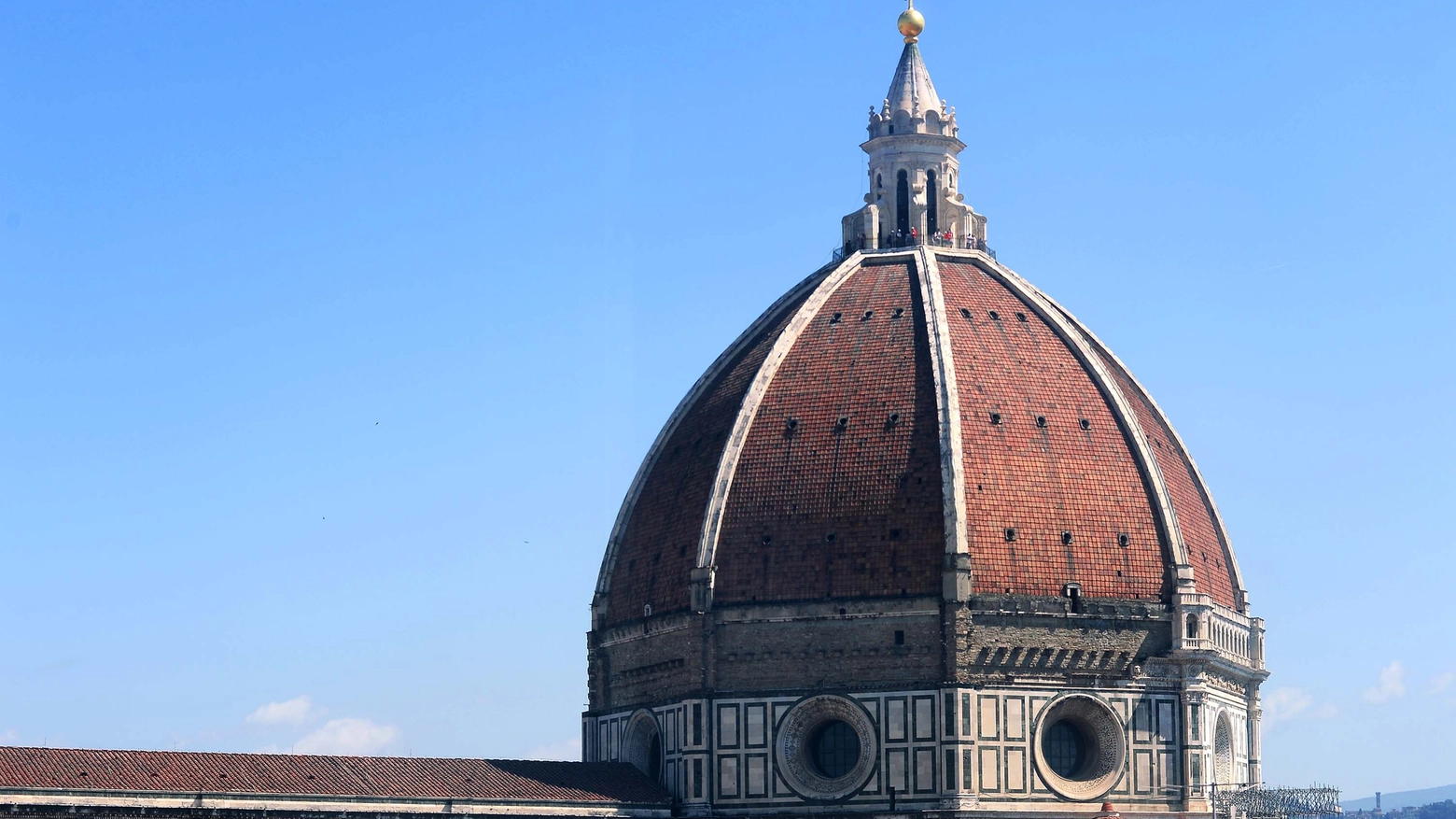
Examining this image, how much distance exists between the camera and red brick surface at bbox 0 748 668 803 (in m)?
56.3

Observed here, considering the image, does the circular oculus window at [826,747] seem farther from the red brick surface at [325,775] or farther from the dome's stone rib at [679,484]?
the dome's stone rib at [679,484]

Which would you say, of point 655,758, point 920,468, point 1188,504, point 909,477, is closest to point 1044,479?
point 920,468

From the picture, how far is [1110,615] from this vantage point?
65125mm

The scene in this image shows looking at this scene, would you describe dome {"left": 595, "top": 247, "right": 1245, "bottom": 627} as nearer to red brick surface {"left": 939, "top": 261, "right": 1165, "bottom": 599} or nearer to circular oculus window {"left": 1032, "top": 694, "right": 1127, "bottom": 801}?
red brick surface {"left": 939, "top": 261, "right": 1165, "bottom": 599}

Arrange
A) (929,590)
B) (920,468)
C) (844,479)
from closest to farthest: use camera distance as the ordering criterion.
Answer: (929,590) < (920,468) < (844,479)

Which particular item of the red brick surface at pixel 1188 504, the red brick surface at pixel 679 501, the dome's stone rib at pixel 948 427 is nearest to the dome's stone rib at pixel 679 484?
the red brick surface at pixel 679 501

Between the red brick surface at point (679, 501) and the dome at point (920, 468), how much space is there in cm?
7

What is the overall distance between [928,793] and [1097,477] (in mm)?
9222

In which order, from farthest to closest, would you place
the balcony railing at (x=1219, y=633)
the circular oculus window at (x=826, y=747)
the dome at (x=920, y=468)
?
the balcony railing at (x=1219, y=633) → the dome at (x=920, y=468) → the circular oculus window at (x=826, y=747)

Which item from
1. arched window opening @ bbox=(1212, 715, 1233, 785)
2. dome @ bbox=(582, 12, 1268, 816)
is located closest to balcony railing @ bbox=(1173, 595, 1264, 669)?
dome @ bbox=(582, 12, 1268, 816)

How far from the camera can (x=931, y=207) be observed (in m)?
74.3

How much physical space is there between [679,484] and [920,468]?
288 inches

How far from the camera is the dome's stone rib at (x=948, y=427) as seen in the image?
64.1 metres

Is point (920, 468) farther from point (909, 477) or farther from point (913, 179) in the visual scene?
point (913, 179)
